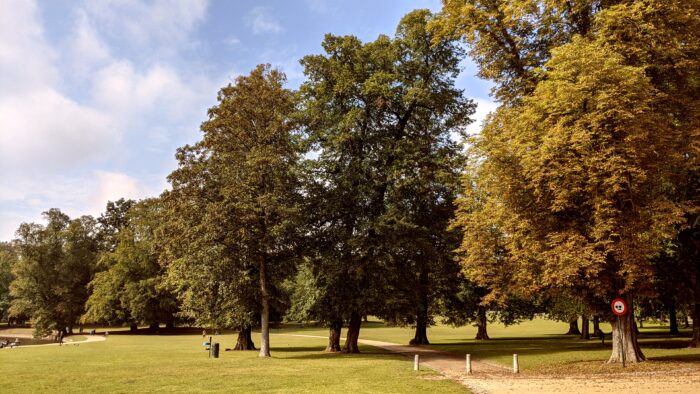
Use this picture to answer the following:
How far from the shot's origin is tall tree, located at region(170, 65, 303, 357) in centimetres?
2766

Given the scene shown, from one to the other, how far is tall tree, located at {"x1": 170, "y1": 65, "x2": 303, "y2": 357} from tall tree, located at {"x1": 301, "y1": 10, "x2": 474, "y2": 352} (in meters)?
2.32

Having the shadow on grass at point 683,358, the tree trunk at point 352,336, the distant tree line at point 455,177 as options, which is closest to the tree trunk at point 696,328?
the distant tree line at point 455,177

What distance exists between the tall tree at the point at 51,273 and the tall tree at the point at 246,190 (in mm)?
49672

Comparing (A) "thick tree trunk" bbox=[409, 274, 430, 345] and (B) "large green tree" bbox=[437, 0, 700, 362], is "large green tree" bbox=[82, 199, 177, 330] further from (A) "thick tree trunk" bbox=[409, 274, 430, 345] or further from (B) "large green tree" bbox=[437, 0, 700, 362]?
(B) "large green tree" bbox=[437, 0, 700, 362]

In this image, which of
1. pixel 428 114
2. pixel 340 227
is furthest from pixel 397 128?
pixel 340 227

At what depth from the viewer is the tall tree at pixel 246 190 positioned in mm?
27656

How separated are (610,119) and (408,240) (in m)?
13.7

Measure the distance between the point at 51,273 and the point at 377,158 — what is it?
206 ft

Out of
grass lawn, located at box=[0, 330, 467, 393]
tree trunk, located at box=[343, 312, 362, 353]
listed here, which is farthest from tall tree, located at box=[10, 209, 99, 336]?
tree trunk, located at box=[343, 312, 362, 353]

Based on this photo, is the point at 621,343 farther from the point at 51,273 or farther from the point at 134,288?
the point at 51,273

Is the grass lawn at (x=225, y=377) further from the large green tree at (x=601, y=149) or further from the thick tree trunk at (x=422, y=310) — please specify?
the thick tree trunk at (x=422, y=310)

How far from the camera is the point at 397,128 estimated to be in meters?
33.4

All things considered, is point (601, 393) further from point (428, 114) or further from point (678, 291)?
point (678, 291)

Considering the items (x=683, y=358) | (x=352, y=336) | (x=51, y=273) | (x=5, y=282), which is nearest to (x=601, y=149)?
(x=683, y=358)
